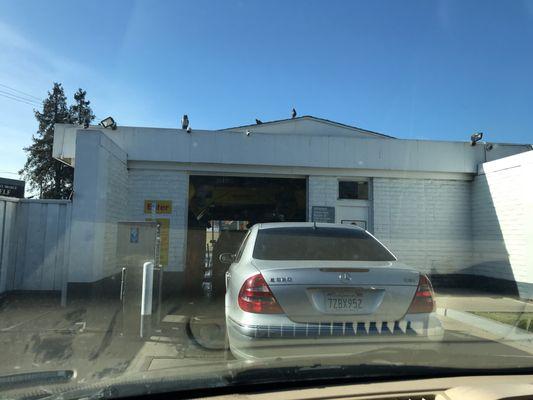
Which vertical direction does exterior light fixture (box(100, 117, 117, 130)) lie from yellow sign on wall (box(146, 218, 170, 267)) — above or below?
above

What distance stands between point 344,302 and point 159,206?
33.7 feet

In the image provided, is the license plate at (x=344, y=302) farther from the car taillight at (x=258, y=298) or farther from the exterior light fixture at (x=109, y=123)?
the exterior light fixture at (x=109, y=123)

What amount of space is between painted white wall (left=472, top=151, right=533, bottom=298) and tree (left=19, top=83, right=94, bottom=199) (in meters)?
34.2

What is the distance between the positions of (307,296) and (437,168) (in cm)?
1127

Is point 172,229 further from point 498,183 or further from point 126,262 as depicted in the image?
point 498,183

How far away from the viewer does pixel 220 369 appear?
2939mm

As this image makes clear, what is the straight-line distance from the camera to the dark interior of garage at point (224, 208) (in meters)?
14.6

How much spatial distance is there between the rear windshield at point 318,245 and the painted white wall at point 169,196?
8.53m

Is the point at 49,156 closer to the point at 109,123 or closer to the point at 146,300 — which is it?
the point at 109,123

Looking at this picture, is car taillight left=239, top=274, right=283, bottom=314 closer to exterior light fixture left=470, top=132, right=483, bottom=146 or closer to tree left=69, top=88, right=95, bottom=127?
exterior light fixture left=470, top=132, right=483, bottom=146

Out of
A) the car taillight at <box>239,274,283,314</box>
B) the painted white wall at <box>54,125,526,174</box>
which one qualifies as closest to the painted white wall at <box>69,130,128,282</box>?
the painted white wall at <box>54,125,526,174</box>

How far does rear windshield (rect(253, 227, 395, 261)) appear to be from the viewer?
5.20m

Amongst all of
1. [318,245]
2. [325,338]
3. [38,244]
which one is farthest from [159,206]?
[325,338]

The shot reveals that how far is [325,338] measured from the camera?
4340 millimetres
